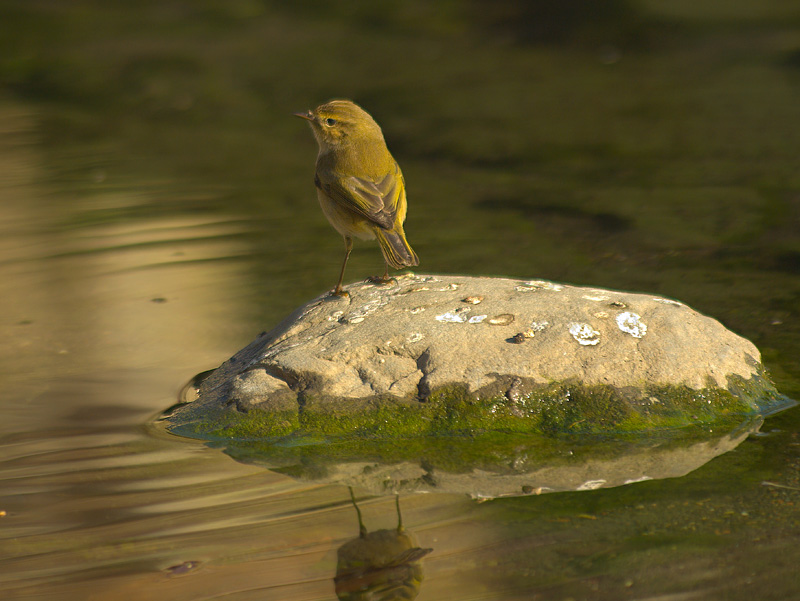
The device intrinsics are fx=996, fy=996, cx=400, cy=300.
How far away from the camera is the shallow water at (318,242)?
368cm

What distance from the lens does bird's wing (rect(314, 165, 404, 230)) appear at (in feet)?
17.4

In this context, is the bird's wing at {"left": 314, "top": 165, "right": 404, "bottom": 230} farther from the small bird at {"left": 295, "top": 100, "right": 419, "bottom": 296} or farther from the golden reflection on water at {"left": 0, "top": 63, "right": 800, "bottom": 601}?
the golden reflection on water at {"left": 0, "top": 63, "right": 800, "bottom": 601}

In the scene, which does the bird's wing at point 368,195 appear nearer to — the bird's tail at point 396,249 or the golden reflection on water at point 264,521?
the bird's tail at point 396,249

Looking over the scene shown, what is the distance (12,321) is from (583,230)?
4276mm

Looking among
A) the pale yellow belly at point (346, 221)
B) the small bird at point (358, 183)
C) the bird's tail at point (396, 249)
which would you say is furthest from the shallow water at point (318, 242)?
the bird's tail at point (396, 249)

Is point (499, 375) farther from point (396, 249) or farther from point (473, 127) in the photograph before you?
point (473, 127)

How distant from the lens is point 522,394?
14.8 ft

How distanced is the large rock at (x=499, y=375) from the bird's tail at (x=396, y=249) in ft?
0.95

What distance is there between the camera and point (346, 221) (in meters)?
5.51

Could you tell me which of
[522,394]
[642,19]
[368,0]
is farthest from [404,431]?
[368,0]

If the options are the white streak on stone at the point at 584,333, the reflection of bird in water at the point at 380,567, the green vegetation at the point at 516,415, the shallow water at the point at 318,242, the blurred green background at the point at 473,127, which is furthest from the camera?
the blurred green background at the point at 473,127

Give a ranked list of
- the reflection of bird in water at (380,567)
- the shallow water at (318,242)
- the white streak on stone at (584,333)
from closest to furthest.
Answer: the reflection of bird in water at (380,567) → the shallow water at (318,242) → the white streak on stone at (584,333)

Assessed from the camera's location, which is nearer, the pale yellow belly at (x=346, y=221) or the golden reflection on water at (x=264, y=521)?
the golden reflection on water at (x=264, y=521)

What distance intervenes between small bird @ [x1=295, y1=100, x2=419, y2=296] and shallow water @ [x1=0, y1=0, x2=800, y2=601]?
110 centimetres
